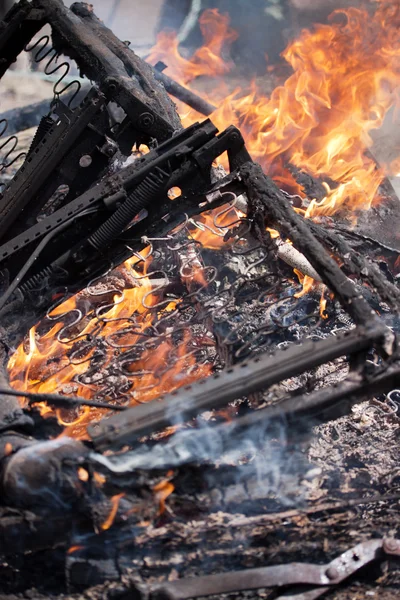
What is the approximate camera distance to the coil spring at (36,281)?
455cm

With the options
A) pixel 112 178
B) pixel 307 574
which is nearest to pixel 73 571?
pixel 307 574

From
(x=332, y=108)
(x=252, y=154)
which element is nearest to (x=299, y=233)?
(x=252, y=154)

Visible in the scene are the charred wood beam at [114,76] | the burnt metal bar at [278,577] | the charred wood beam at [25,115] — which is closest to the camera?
the burnt metal bar at [278,577]

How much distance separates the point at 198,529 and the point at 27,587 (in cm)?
111

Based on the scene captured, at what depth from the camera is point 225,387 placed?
2.96 m

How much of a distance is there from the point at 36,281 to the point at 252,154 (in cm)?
444

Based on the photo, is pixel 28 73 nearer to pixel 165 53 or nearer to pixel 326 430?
pixel 165 53

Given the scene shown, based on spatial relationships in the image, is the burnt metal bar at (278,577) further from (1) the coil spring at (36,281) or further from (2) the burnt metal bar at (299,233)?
(1) the coil spring at (36,281)

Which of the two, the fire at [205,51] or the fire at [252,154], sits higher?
the fire at [205,51]

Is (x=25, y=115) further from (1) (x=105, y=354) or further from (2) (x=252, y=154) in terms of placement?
(1) (x=105, y=354)

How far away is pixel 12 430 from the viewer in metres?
3.21

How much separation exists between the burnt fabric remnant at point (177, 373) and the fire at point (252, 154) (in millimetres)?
36

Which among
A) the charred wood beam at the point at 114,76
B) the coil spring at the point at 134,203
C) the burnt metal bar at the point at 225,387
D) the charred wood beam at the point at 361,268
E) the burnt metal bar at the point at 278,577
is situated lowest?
the burnt metal bar at the point at 278,577

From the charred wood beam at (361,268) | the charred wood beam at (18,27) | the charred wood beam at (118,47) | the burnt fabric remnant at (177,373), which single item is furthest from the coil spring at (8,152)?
the charred wood beam at (361,268)
